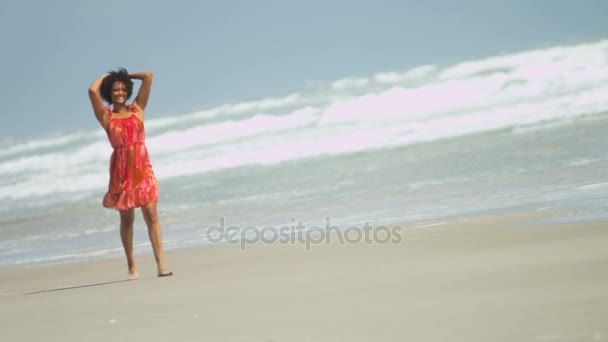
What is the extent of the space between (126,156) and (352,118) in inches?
653

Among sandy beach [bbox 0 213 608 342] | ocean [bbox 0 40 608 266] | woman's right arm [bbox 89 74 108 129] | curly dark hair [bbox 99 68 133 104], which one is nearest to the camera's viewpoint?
sandy beach [bbox 0 213 608 342]

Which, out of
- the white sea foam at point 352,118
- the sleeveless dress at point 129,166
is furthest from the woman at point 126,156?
the white sea foam at point 352,118

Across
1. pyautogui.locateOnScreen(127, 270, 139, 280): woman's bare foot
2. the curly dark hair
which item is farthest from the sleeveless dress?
pyautogui.locateOnScreen(127, 270, 139, 280): woman's bare foot

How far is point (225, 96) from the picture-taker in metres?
27.6

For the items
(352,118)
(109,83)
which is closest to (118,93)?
(109,83)

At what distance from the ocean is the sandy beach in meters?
1.08

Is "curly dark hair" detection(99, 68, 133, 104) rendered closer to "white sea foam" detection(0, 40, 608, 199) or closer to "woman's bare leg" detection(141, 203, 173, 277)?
"woman's bare leg" detection(141, 203, 173, 277)

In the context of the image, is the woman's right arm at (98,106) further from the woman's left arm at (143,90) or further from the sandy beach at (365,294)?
the sandy beach at (365,294)

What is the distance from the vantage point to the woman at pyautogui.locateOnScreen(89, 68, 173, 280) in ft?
16.7

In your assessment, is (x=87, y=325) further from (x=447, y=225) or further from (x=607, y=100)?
(x=607, y=100)

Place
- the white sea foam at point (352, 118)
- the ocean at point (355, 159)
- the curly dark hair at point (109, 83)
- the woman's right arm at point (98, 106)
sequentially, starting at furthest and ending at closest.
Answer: the white sea foam at point (352, 118)
the ocean at point (355, 159)
the curly dark hair at point (109, 83)
the woman's right arm at point (98, 106)

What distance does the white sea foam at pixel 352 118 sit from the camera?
17.6 m

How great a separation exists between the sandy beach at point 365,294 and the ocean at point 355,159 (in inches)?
42.7

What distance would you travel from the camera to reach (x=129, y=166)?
5105mm
